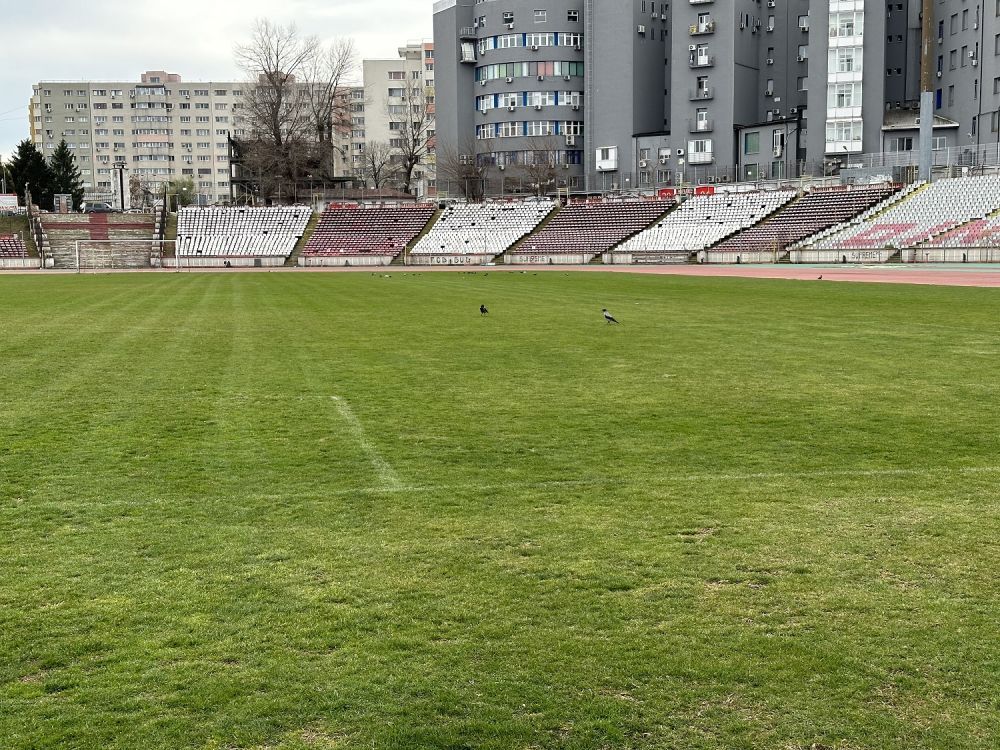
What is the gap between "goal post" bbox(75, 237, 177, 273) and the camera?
8050 centimetres

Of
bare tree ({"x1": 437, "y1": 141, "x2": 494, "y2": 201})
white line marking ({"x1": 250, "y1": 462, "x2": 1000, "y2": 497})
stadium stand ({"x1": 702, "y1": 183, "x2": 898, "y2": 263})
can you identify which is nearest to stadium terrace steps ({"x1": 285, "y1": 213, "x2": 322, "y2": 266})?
bare tree ({"x1": 437, "y1": 141, "x2": 494, "y2": 201})

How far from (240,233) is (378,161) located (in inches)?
2682

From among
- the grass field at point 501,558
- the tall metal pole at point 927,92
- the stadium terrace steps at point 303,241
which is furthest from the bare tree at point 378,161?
the grass field at point 501,558

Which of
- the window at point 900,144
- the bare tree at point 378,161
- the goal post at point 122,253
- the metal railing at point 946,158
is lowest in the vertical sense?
the goal post at point 122,253

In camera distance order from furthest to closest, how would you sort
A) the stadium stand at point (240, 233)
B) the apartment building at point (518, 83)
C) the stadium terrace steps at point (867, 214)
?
the apartment building at point (518, 83) → the stadium stand at point (240, 233) → the stadium terrace steps at point (867, 214)

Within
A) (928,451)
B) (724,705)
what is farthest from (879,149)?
(724,705)

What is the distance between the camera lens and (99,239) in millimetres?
84250

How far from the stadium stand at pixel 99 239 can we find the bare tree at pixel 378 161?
167 feet

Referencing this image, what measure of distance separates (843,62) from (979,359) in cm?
8166

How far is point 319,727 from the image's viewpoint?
4.21 m

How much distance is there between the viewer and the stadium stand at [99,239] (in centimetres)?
8056

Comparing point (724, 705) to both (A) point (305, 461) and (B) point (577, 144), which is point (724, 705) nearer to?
(A) point (305, 461)

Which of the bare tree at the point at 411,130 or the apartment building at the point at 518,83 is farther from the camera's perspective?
the bare tree at the point at 411,130

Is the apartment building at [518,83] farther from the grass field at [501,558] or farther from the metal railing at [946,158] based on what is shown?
the grass field at [501,558]
